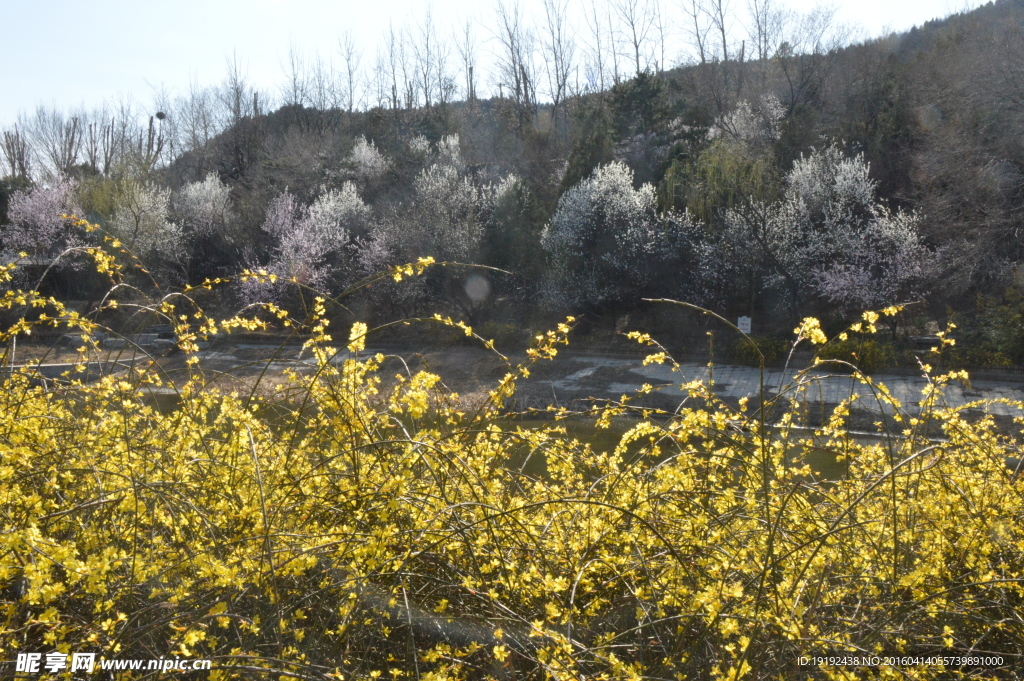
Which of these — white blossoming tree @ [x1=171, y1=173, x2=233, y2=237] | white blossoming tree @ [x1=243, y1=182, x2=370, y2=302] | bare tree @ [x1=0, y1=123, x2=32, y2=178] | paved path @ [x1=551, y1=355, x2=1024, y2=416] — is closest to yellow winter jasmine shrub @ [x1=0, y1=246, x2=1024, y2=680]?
paved path @ [x1=551, y1=355, x2=1024, y2=416]

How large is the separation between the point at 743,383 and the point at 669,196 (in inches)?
271

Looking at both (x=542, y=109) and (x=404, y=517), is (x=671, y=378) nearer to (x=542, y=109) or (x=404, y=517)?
(x=404, y=517)

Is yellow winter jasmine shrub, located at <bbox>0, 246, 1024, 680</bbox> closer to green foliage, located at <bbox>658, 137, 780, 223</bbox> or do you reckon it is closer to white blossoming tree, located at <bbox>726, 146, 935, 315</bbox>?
white blossoming tree, located at <bbox>726, 146, 935, 315</bbox>

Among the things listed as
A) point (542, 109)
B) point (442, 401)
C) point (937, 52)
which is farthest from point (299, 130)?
point (442, 401)

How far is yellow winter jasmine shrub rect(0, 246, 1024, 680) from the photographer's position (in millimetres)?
2238

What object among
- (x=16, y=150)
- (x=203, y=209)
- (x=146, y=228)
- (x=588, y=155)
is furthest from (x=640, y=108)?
(x=16, y=150)

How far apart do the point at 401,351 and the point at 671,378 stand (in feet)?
26.4

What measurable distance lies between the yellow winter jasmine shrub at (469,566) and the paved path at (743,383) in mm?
8779

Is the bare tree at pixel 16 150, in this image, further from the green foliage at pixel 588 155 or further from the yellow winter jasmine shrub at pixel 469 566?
the yellow winter jasmine shrub at pixel 469 566

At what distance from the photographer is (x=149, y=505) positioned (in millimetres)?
3027

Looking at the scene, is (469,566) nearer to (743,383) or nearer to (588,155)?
(743,383)

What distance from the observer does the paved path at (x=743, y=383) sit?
40.2 feet

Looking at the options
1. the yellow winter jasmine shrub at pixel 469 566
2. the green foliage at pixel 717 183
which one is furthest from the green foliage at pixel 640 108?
the yellow winter jasmine shrub at pixel 469 566

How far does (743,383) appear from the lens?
1477cm
